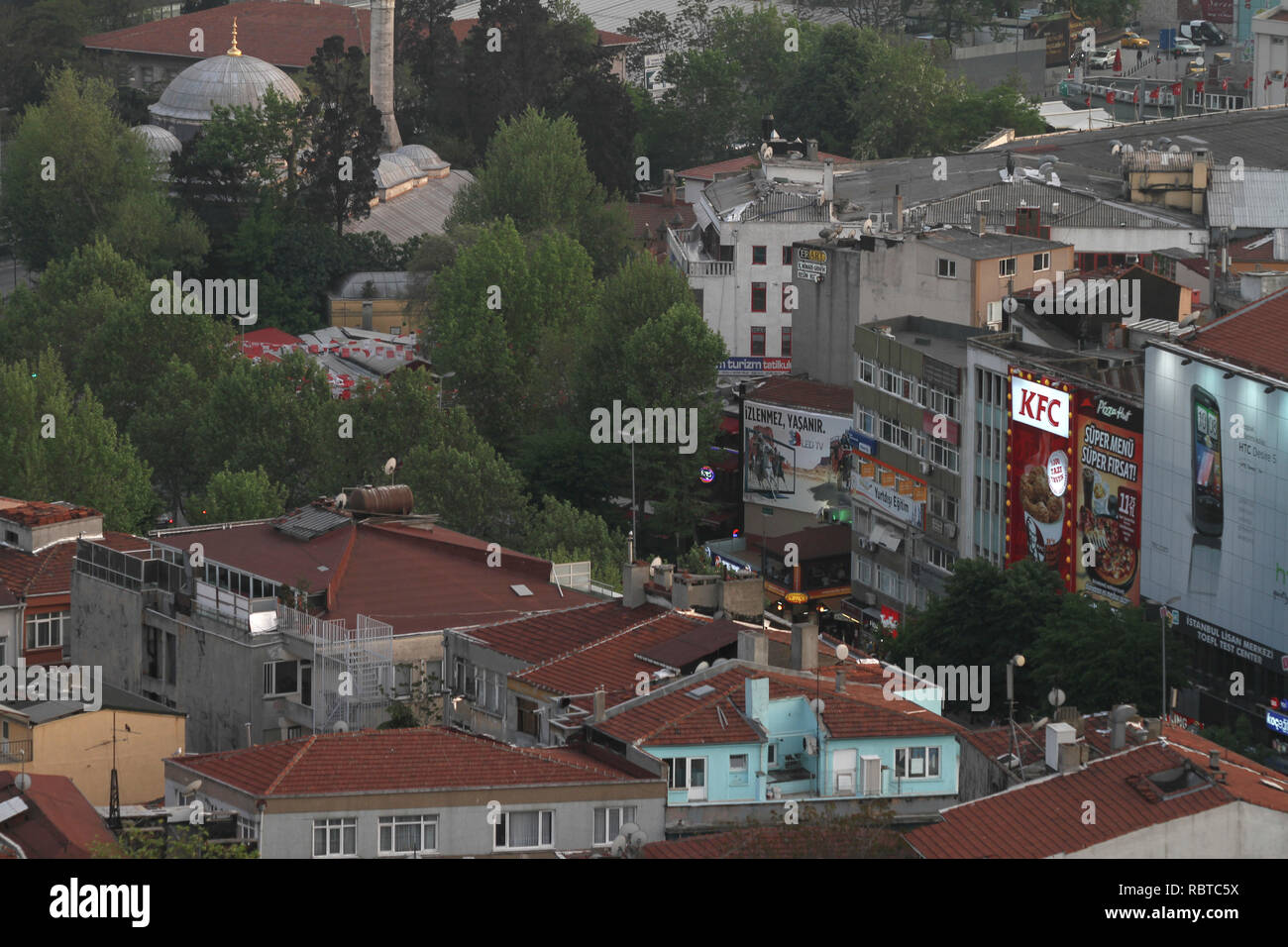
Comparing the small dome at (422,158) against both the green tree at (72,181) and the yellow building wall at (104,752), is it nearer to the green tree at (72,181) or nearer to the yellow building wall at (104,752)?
the green tree at (72,181)

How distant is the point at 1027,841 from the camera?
3538cm

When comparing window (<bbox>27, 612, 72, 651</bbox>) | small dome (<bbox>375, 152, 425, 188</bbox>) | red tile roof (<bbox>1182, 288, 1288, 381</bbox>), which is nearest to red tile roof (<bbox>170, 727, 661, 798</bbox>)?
window (<bbox>27, 612, 72, 651</bbox>)

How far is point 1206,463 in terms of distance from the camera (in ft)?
196

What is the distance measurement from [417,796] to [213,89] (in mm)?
104063

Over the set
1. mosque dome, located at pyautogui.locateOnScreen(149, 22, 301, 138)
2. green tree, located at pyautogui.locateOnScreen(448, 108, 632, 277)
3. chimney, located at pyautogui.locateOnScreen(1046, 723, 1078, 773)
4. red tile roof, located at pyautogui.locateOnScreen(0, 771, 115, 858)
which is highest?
mosque dome, located at pyautogui.locateOnScreen(149, 22, 301, 138)

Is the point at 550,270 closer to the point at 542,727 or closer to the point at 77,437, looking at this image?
the point at 77,437

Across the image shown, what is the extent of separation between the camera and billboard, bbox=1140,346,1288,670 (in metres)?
57.5

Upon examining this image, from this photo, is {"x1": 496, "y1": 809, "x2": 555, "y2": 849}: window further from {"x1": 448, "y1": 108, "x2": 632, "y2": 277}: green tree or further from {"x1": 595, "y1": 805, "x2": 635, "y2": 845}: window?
{"x1": 448, "y1": 108, "x2": 632, "y2": 277}: green tree

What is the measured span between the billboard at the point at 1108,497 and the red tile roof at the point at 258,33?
9421cm

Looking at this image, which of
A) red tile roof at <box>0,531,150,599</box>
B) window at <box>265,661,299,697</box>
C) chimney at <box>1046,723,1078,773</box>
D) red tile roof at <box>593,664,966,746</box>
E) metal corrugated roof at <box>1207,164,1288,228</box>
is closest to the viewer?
chimney at <box>1046,723,1078,773</box>

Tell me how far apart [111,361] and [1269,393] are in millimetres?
48457

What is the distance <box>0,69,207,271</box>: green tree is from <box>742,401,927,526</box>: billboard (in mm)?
41975
